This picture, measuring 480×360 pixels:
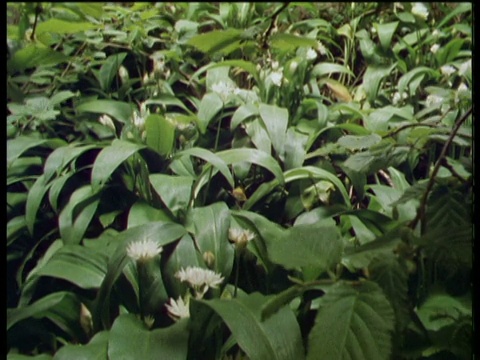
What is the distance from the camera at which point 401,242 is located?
20.8 inches

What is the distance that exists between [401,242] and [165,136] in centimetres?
43

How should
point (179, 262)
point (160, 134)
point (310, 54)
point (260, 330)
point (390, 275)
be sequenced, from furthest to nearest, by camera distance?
point (310, 54), point (160, 134), point (179, 262), point (260, 330), point (390, 275)

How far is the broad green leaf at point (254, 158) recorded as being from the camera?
79cm

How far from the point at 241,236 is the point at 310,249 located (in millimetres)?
150

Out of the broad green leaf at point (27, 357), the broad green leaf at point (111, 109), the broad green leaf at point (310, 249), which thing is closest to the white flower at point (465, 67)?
the broad green leaf at point (310, 249)

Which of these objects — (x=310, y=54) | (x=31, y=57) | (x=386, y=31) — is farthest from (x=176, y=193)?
(x=386, y=31)

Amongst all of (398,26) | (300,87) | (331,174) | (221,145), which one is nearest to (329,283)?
(331,174)

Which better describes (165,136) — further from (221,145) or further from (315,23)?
(315,23)

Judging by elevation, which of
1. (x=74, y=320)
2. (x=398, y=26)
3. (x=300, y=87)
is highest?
(x=398, y=26)

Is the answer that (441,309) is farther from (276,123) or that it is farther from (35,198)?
(35,198)

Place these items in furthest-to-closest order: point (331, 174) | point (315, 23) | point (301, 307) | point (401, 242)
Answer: point (315, 23) → point (331, 174) → point (301, 307) → point (401, 242)

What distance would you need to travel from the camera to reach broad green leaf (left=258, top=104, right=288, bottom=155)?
0.86 meters

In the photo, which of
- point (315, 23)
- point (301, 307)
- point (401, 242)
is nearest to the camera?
point (401, 242)

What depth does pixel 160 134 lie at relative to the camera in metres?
0.83
